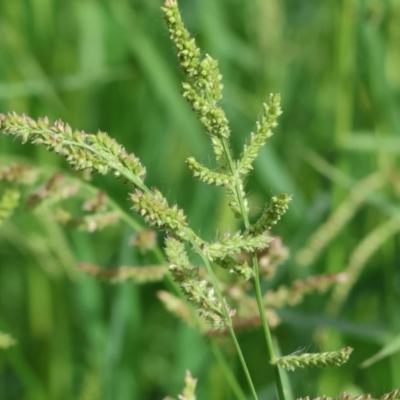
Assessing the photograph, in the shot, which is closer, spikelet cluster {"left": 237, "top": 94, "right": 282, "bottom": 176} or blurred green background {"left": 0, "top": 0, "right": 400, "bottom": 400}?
spikelet cluster {"left": 237, "top": 94, "right": 282, "bottom": 176}

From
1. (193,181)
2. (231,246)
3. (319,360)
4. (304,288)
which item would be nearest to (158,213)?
(231,246)

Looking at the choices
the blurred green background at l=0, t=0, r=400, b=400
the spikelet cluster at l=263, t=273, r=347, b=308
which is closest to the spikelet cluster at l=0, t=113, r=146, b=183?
the spikelet cluster at l=263, t=273, r=347, b=308

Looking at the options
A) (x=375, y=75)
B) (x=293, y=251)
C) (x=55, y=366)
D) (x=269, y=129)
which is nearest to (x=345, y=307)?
(x=293, y=251)

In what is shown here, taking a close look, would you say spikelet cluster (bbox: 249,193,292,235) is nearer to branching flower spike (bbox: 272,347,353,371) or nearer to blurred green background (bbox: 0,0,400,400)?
branching flower spike (bbox: 272,347,353,371)

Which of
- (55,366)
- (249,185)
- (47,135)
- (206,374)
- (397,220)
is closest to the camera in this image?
(47,135)

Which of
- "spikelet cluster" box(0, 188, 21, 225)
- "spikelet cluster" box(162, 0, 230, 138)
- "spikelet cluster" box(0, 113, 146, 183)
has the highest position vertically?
"spikelet cluster" box(0, 188, 21, 225)

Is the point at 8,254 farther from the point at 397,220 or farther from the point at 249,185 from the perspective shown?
the point at 397,220

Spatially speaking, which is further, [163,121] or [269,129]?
[163,121]

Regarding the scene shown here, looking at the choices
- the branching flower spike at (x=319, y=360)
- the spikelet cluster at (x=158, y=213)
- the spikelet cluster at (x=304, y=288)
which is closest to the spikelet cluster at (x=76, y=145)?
the spikelet cluster at (x=158, y=213)
